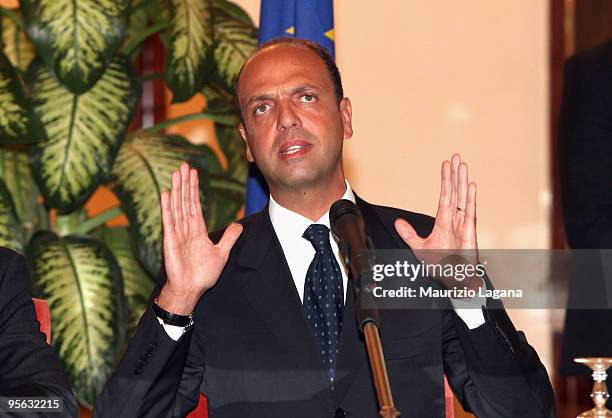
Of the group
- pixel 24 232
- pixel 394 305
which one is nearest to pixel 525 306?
pixel 394 305

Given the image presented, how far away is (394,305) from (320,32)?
1.46 metres

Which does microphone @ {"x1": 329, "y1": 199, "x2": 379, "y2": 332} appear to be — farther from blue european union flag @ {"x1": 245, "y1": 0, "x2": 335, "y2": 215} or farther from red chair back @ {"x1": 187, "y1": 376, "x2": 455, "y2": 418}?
blue european union flag @ {"x1": 245, "y1": 0, "x2": 335, "y2": 215}

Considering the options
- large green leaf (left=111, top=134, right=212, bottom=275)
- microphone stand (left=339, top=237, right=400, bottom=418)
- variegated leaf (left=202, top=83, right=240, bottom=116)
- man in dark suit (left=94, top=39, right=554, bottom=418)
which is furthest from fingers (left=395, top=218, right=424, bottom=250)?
variegated leaf (left=202, top=83, right=240, bottom=116)

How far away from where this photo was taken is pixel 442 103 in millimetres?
4902

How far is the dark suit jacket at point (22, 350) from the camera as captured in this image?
2299 millimetres

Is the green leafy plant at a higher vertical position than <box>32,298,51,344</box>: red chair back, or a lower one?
higher

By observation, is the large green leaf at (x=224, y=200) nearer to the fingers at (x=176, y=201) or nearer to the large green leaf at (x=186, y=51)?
the large green leaf at (x=186, y=51)

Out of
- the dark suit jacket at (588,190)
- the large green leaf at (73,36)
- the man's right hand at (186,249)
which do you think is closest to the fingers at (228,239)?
the man's right hand at (186,249)

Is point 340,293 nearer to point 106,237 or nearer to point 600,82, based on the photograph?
point 600,82

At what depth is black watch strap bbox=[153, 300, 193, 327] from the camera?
92.7 inches

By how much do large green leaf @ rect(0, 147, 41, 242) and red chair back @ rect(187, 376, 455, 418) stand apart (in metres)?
1.68

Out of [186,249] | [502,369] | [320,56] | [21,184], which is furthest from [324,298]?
[21,184]

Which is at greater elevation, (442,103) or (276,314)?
(442,103)

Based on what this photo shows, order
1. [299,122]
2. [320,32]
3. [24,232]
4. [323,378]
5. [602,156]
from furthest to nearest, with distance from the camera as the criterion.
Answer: [24,232], [320,32], [602,156], [299,122], [323,378]
